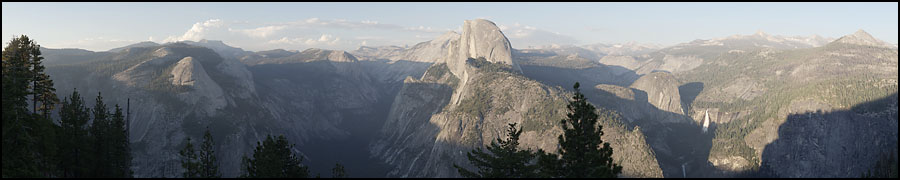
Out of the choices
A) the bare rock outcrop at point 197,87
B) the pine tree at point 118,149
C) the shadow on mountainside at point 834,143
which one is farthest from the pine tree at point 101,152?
the shadow on mountainside at point 834,143

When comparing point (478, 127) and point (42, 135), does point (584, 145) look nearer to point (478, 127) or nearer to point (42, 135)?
point (42, 135)

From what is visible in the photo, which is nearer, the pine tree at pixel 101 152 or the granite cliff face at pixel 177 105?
the pine tree at pixel 101 152

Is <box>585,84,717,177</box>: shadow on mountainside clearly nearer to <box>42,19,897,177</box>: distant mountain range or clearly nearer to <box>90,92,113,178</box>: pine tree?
<box>42,19,897,177</box>: distant mountain range

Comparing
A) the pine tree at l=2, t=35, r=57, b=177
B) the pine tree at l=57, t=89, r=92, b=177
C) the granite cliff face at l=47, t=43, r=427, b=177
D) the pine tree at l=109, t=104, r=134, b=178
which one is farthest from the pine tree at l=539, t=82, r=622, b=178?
the granite cliff face at l=47, t=43, r=427, b=177

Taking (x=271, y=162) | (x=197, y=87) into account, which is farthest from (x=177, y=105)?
(x=271, y=162)

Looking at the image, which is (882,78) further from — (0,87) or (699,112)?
(0,87)

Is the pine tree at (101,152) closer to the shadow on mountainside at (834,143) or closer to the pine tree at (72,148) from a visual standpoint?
the pine tree at (72,148)
